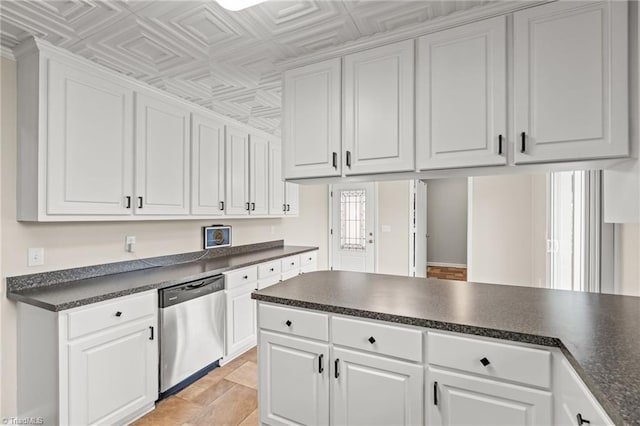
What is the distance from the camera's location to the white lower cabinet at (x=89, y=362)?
1.74m

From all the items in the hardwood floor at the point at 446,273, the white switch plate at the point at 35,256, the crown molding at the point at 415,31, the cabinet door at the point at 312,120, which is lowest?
the hardwood floor at the point at 446,273

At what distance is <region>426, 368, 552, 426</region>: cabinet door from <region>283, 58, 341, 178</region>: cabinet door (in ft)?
4.26

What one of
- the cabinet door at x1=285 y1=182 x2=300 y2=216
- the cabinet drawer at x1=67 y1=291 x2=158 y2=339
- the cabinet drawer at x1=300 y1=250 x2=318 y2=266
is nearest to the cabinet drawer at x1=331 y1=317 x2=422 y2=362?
the cabinet drawer at x1=67 y1=291 x2=158 y2=339

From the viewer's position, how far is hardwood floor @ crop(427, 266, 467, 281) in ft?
22.2

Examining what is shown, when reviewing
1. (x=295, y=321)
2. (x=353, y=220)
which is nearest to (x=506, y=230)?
(x=353, y=220)

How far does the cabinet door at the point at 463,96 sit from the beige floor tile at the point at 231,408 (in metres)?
2.05

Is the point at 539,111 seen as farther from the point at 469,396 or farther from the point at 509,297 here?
the point at 469,396

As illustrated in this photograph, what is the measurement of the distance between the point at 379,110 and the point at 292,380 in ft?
5.43

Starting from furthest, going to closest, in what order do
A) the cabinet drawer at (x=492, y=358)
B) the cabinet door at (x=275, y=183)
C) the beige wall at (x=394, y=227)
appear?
the beige wall at (x=394, y=227), the cabinet door at (x=275, y=183), the cabinet drawer at (x=492, y=358)

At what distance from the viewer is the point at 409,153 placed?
1.84 meters

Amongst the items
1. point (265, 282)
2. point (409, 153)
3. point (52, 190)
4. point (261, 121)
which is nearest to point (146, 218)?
point (52, 190)

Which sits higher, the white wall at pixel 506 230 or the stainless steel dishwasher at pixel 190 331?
the white wall at pixel 506 230

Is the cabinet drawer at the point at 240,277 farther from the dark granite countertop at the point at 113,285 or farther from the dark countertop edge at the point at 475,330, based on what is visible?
the dark countertop edge at the point at 475,330

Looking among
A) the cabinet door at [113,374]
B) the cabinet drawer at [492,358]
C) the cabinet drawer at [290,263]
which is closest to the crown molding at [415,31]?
Answer: the cabinet drawer at [492,358]
